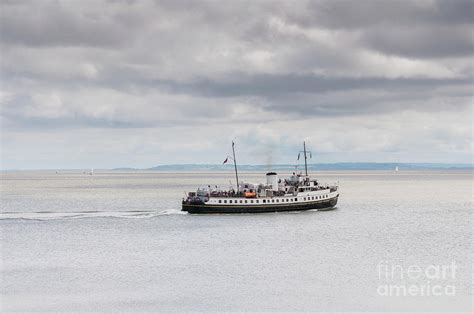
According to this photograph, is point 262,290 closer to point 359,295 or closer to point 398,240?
point 359,295

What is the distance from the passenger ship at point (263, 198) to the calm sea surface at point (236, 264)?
4.87m

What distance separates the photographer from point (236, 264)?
58.5 metres

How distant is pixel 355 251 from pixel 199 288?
2215 cm

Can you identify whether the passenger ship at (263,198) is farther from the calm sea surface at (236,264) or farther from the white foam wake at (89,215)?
the white foam wake at (89,215)

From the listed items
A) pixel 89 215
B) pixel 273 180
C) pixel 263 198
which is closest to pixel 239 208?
pixel 263 198

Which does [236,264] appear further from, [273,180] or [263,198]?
[273,180]

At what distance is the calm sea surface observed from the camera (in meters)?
44.7

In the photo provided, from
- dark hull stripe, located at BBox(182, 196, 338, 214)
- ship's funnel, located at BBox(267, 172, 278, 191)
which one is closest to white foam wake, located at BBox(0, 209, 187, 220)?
dark hull stripe, located at BBox(182, 196, 338, 214)

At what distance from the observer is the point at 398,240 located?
240 feet

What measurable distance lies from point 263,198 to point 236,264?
4463 cm

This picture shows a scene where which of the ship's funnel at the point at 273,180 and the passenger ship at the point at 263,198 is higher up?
the ship's funnel at the point at 273,180

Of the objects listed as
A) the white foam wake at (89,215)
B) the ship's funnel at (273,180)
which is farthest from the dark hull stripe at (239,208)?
the white foam wake at (89,215)

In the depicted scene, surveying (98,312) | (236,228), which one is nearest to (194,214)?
(236,228)

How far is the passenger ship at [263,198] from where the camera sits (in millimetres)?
101312
